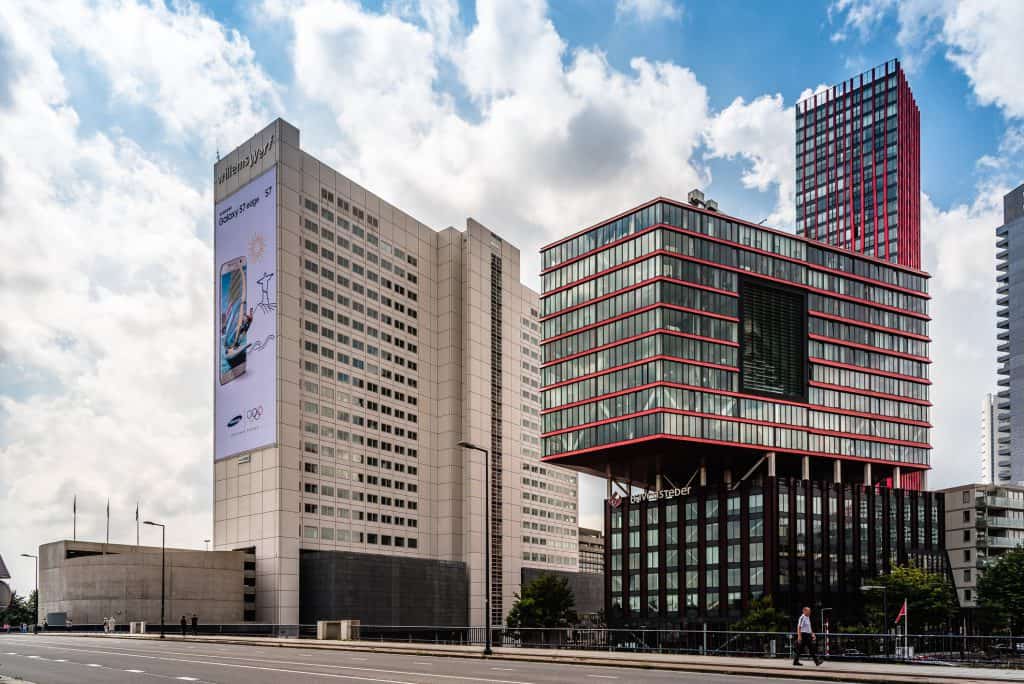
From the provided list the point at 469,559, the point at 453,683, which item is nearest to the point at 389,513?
the point at 469,559

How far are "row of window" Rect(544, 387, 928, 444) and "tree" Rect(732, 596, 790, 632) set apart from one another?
23426 mm

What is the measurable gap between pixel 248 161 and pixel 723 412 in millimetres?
76375

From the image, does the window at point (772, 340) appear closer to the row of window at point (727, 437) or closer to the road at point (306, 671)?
the row of window at point (727, 437)

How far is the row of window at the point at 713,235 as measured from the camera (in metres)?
127

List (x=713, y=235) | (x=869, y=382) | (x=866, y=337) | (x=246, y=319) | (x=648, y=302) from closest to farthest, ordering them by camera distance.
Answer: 1. (x=648, y=302)
2. (x=713, y=235)
3. (x=246, y=319)
4. (x=869, y=382)
5. (x=866, y=337)

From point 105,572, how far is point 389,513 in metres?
41.5

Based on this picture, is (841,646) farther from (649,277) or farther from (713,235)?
(713,235)

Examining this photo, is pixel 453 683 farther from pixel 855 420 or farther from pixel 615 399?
pixel 855 420

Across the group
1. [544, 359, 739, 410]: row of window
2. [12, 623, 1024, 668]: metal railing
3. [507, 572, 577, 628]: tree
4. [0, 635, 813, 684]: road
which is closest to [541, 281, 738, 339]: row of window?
[544, 359, 739, 410]: row of window

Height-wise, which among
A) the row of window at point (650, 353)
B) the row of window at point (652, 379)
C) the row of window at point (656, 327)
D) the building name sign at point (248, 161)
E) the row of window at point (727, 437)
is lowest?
the row of window at point (727, 437)

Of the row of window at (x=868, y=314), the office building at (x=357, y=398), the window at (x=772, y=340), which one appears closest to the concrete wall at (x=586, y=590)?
the office building at (x=357, y=398)

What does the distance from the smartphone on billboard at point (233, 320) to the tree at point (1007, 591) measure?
100268 mm

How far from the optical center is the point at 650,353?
121 m

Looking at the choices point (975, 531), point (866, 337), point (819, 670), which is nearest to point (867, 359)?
point (866, 337)
